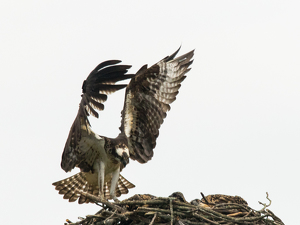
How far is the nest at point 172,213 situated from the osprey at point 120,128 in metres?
0.99

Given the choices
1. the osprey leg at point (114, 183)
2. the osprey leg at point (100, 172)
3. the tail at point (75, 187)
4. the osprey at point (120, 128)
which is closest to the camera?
the osprey at point (120, 128)

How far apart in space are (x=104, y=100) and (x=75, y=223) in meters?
1.89

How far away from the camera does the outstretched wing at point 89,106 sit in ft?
29.4

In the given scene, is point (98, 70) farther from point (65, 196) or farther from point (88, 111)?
point (65, 196)

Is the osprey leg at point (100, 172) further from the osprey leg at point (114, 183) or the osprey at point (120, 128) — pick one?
the osprey leg at point (114, 183)

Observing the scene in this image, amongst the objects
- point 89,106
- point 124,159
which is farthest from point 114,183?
point 89,106

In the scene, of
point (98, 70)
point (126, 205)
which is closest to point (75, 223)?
point (126, 205)

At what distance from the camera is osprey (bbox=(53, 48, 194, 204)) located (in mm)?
9188

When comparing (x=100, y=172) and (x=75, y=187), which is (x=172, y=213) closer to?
(x=100, y=172)

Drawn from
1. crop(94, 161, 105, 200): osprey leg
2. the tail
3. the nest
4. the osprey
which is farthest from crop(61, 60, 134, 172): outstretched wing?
the nest

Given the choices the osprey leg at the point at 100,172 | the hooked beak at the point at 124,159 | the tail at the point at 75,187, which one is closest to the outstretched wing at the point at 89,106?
the osprey leg at the point at 100,172

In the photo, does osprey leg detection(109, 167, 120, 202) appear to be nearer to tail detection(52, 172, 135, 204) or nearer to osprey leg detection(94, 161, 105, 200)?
osprey leg detection(94, 161, 105, 200)

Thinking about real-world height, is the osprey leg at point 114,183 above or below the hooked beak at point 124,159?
below

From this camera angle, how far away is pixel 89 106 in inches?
355
